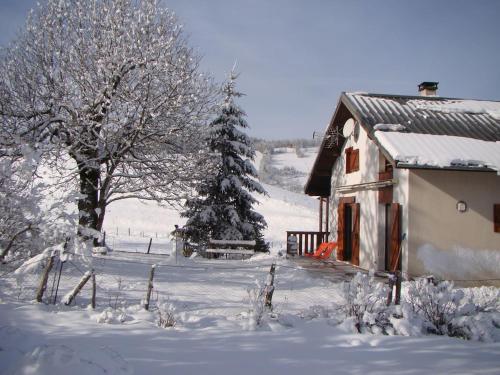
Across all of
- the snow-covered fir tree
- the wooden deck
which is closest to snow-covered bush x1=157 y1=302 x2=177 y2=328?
the wooden deck

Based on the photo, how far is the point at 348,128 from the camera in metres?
13.9

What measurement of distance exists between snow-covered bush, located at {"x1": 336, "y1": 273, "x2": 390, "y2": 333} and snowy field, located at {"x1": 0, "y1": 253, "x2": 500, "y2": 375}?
0.26 meters

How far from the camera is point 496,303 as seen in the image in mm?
7258

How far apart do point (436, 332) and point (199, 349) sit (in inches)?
144

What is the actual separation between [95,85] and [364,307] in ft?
33.1

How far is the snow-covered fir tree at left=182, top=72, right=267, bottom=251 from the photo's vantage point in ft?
55.2

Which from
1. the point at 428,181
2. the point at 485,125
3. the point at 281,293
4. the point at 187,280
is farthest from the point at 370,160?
the point at 187,280

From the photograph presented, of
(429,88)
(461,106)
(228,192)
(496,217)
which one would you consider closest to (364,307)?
(496,217)

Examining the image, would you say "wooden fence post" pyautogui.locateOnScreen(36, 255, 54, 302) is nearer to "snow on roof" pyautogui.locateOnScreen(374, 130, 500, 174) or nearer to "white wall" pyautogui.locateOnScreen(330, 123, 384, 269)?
"snow on roof" pyautogui.locateOnScreen(374, 130, 500, 174)

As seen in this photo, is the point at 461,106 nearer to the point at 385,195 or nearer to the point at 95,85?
the point at 385,195

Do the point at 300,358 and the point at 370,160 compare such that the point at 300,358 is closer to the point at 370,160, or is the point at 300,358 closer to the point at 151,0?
the point at 370,160

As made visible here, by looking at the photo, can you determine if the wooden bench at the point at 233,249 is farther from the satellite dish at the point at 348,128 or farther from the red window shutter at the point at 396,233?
the red window shutter at the point at 396,233

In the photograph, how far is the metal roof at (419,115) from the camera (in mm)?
11383

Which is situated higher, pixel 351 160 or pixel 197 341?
pixel 351 160
